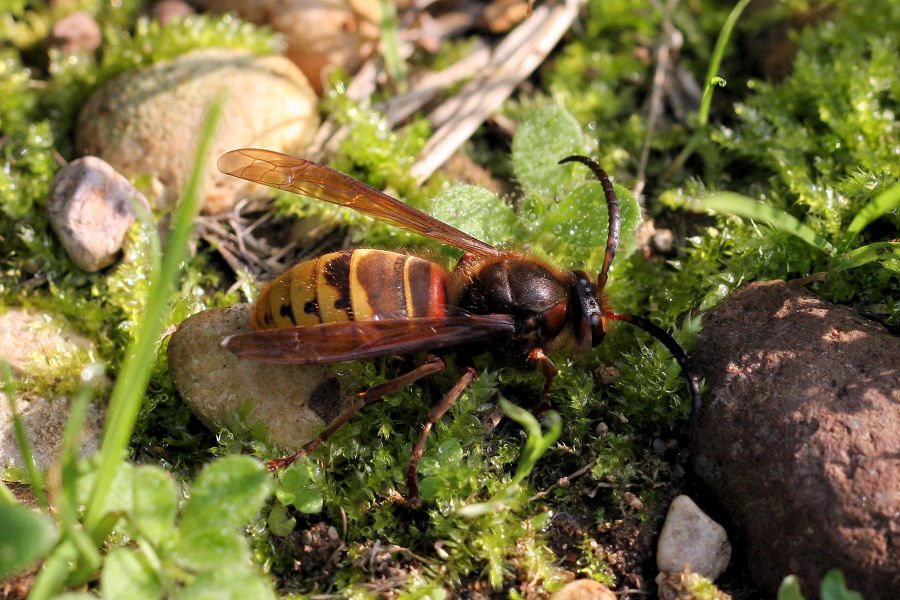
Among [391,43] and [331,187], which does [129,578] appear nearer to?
[331,187]

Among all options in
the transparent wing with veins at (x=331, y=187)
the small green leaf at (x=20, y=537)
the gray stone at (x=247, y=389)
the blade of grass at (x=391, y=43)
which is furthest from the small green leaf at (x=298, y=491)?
the blade of grass at (x=391, y=43)

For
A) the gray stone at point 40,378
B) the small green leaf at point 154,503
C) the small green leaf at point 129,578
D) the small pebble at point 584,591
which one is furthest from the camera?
the gray stone at point 40,378

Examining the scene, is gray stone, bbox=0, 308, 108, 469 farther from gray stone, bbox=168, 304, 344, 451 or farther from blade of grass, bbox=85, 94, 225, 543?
blade of grass, bbox=85, 94, 225, 543

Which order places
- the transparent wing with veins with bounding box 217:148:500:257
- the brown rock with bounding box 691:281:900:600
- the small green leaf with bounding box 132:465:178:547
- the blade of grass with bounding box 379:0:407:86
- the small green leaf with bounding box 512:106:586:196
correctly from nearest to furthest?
the small green leaf with bounding box 132:465:178:547
the brown rock with bounding box 691:281:900:600
the transparent wing with veins with bounding box 217:148:500:257
the small green leaf with bounding box 512:106:586:196
the blade of grass with bounding box 379:0:407:86

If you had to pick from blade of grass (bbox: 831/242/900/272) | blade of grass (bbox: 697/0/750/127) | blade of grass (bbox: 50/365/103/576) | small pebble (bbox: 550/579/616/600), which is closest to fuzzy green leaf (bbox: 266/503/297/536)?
blade of grass (bbox: 50/365/103/576)

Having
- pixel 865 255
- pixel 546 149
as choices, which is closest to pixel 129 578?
pixel 546 149

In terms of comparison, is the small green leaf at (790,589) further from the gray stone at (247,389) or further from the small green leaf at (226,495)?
the gray stone at (247,389)
